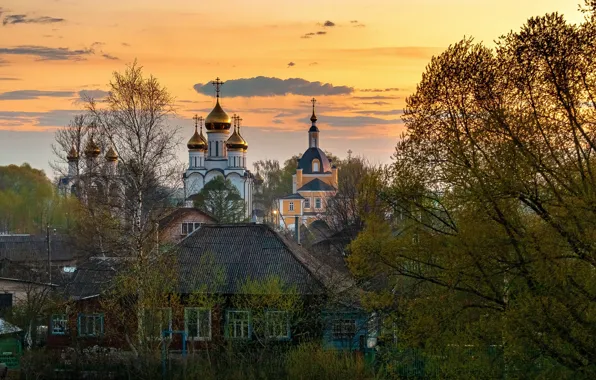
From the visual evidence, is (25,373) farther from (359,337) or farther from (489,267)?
(489,267)

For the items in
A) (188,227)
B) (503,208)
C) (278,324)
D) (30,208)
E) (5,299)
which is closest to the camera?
(503,208)

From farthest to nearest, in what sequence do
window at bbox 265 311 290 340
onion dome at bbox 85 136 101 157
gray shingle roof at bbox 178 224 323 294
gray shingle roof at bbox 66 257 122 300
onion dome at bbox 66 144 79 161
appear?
onion dome at bbox 66 144 79 161 → onion dome at bbox 85 136 101 157 → gray shingle roof at bbox 66 257 122 300 → gray shingle roof at bbox 178 224 323 294 → window at bbox 265 311 290 340

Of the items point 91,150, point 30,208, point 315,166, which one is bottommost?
point 91,150

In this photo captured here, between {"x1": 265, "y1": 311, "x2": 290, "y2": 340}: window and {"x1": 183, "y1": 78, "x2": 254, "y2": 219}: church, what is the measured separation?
206 feet

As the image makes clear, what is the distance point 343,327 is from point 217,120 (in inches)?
2523

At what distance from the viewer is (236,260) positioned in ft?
90.7

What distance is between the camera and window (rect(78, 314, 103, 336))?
2686 centimetres

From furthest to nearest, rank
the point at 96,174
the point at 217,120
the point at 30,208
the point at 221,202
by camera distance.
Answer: the point at 30,208, the point at 217,120, the point at 221,202, the point at 96,174

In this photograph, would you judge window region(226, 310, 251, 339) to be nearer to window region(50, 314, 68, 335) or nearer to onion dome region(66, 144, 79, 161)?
window region(50, 314, 68, 335)

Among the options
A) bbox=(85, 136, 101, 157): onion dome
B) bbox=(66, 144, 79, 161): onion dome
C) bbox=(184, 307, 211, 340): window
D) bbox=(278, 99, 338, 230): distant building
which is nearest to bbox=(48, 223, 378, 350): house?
bbox=(184, 307, 211, 340): window

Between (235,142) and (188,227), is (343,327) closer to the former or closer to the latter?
(188,227)

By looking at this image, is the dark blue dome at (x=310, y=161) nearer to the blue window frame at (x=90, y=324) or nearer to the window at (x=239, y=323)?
the blue window frame at (x=90, y=324)

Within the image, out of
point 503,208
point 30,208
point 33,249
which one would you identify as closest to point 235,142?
point 30,208

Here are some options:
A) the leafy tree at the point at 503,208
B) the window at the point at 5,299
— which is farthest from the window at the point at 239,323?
the window at the point at 5,299
